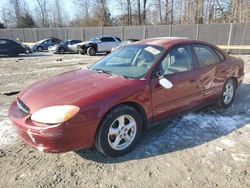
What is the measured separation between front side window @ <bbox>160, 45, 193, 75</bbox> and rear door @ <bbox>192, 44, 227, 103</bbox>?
246 mm

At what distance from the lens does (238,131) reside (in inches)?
163

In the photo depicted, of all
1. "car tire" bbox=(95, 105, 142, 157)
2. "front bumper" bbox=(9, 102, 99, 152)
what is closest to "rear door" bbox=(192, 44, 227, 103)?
"car tire" bbox=(95, 105, 142, 157)

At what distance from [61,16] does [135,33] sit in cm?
4264

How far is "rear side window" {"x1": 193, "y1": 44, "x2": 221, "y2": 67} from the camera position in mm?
4405

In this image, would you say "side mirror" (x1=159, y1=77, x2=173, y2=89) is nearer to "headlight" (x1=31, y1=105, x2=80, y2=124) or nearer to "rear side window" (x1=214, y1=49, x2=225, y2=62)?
"headlight" (x1=31, y1=105, x2=80, y2=124)

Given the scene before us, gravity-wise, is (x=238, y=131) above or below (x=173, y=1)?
below

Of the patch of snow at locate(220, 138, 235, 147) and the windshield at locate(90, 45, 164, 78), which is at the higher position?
the windshield at locate(90, 45, 164, 78)

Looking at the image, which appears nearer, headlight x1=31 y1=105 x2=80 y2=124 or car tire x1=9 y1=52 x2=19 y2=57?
headlight x1=31 y1=105 x2=80 y2=124

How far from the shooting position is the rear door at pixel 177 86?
368 cm

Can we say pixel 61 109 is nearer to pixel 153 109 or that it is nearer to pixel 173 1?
pixel 153 109

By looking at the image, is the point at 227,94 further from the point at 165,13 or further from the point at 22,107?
the point at 165,13

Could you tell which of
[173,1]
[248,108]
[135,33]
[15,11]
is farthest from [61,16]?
[248,108]

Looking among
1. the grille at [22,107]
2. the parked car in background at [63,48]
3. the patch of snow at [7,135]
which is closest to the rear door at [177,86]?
the grille at [22,107]

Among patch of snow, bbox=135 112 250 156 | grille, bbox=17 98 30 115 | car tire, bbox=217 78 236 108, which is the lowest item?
patch of snow, bbox=135 112 250 156
